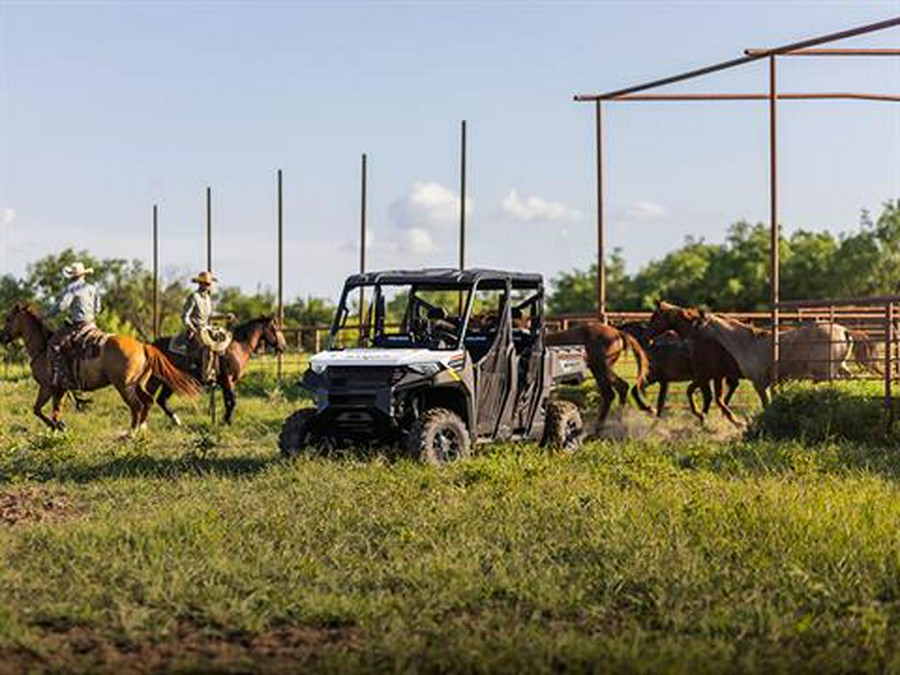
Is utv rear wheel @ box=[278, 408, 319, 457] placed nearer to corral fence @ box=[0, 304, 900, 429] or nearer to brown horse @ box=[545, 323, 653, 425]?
corral fence @ box=[0, 304, 900, 429]

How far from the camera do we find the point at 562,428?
1673 cm

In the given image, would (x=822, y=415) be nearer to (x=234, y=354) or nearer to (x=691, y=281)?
(x=234, y=354)

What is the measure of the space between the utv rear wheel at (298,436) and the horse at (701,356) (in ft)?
29.2

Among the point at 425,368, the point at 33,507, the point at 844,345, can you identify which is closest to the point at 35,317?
the point at 425,368

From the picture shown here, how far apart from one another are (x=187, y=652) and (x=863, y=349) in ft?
54.4

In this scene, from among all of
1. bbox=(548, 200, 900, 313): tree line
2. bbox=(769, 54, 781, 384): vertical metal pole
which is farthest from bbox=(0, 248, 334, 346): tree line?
bbox=(769, 54, 781, 384): vertical metal pole

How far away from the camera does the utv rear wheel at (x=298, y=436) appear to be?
49.4 ft

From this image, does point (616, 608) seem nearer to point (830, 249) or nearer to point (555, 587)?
point (555, 587)

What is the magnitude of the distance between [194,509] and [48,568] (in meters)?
2.08

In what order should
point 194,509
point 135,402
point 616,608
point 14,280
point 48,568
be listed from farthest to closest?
point 14,280 < point 135,402 < point 194,509 < point 48,568 < point 616,608

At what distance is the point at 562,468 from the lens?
1455cm

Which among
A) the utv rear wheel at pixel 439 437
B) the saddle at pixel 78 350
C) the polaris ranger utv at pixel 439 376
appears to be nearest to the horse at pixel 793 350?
the polaris ranger utv at pixel 439 376

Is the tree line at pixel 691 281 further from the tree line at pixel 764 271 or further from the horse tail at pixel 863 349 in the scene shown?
the horse tail at pixel 863 349

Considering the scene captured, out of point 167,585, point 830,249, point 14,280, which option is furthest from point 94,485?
point 830,249
